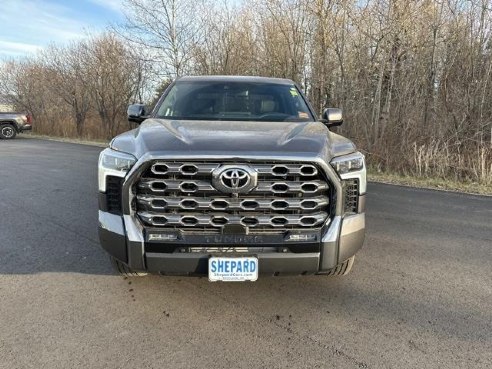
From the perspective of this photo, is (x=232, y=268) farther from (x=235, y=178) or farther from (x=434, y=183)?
(x=434, y=183)

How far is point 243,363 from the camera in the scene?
2.54 metres

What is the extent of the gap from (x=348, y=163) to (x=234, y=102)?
6.19 feet

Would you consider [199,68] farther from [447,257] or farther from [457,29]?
[447,257]

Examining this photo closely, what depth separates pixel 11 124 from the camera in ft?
78.0

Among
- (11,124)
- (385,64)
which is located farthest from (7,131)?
(385,64)

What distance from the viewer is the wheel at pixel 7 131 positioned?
2364 cm

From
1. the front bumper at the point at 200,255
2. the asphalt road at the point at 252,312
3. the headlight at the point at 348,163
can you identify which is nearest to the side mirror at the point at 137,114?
the asphalt road at the point at 252,312

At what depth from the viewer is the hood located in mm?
2934

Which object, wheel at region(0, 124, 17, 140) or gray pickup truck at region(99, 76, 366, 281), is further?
wheel at region(0, 124, 17, 140)

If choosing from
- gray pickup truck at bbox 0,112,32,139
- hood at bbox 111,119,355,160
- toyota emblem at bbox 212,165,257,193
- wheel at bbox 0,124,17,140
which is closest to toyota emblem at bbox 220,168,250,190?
toyota emblem at bbox 212,165,257,193

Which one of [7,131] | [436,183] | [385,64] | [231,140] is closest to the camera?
[231,140]

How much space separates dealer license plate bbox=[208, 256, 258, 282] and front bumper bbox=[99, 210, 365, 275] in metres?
0.04

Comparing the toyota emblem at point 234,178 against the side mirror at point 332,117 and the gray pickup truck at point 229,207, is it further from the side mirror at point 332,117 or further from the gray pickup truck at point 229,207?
the side mirror at point 332,117

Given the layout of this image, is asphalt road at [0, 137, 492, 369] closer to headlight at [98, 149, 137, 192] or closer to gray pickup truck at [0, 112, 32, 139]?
headlight at [98, 149, 137, 192]
